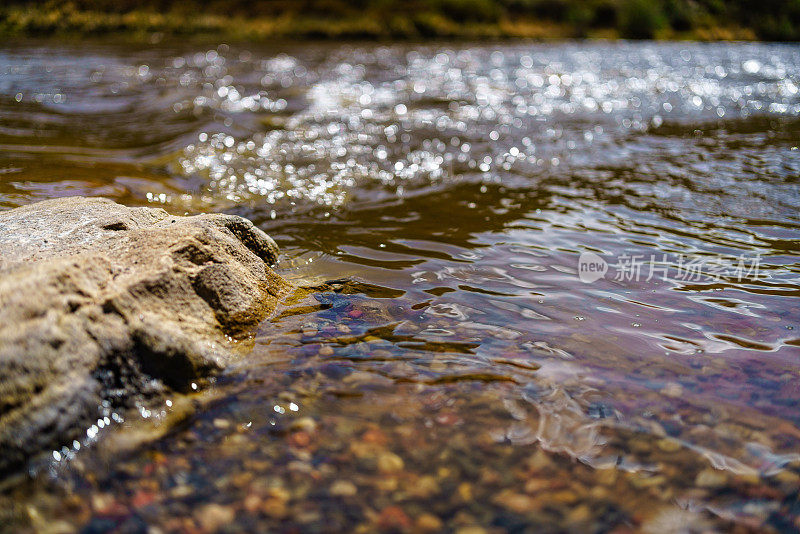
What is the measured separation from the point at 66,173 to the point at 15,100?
265 inches

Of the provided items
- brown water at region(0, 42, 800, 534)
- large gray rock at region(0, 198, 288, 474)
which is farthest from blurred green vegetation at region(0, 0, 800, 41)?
large gray rock at region(0, 198, 288, 474)

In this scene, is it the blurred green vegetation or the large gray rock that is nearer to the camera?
the large gray rock

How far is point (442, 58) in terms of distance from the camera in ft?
76.5

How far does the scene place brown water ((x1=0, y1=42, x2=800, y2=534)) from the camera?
8.83ft

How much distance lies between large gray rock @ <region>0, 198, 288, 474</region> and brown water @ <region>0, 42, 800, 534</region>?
0.59 ft

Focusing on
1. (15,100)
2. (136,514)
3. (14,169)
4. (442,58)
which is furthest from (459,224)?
(442,58)

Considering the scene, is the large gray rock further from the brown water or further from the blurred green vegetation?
the blurred green vegetation

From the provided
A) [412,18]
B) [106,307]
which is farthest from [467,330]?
[412,18]

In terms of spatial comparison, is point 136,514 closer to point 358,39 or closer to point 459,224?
point 459,224

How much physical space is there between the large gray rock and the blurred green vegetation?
27.4 metres

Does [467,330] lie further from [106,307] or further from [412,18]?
[412,18]

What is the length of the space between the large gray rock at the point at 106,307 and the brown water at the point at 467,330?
0.18 meters

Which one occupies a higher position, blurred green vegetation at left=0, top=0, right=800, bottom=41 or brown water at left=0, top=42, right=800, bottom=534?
blurred green vegetation at left=0, top=0, right=800, bottom=41

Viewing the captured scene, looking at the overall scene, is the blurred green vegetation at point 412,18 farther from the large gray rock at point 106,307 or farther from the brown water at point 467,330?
the large gray rock at point 106,307
